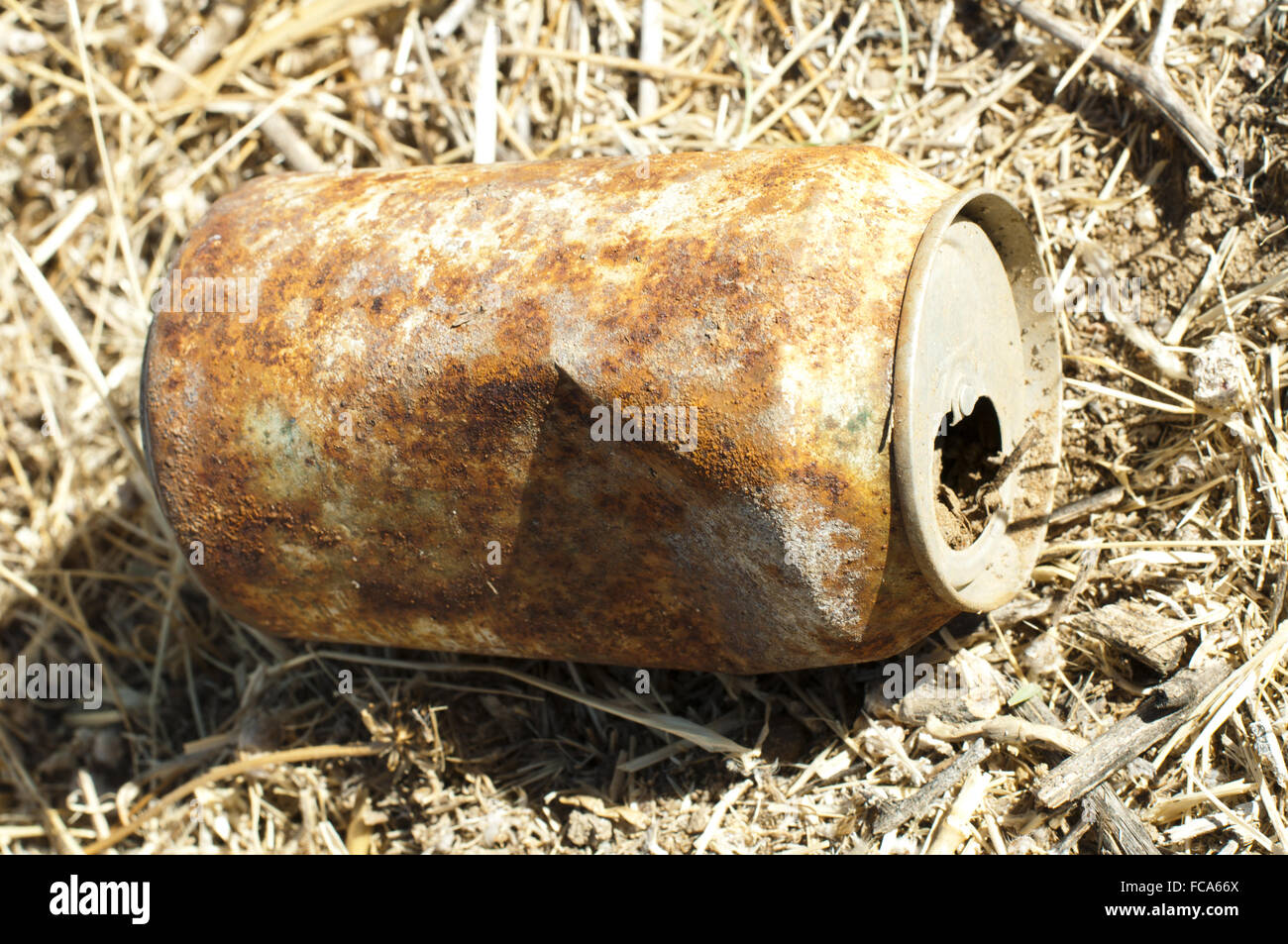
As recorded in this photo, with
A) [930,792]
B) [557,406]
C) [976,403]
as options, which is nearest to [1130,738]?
[930,792]

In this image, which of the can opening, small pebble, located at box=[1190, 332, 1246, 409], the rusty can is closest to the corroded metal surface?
the rusty can

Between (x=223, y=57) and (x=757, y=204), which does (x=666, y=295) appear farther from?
(x=223, y=57)

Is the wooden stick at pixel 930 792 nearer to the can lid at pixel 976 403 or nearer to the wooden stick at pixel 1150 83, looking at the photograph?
the can lid at pixel 976 403

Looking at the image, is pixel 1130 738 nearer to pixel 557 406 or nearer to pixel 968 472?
pixel 968 472

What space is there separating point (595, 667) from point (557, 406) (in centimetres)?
94

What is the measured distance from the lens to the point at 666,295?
6.11 feet

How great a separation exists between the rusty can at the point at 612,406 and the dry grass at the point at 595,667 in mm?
372

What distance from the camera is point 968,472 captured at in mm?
2318

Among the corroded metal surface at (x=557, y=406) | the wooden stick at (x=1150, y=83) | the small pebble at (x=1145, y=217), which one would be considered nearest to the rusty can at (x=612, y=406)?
the corroded metal surface at (x=557, y=406)

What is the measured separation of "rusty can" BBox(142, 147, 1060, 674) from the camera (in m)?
1.81

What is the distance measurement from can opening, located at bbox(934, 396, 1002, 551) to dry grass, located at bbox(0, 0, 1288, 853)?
0.32m

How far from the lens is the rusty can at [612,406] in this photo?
1808 mm

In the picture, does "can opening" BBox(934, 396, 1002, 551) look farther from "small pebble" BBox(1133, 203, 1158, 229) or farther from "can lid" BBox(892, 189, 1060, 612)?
"small pebble" BBox(1133, 203, 1158, 229)
